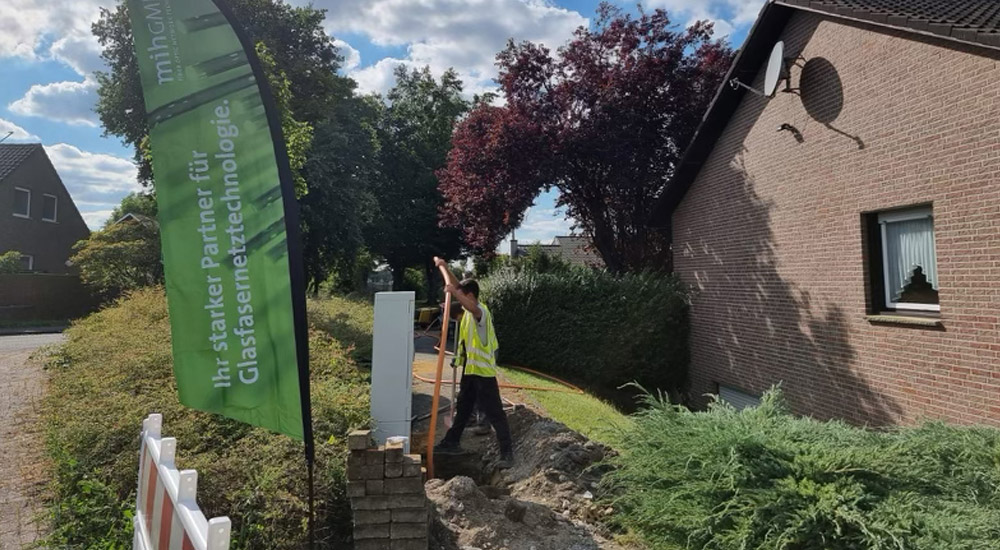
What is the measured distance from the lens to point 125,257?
19906 mm

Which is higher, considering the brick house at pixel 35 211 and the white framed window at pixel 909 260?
the brick house at pixel 35 211

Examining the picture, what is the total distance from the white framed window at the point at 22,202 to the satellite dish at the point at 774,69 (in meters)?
30.8

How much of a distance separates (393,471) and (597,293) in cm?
940

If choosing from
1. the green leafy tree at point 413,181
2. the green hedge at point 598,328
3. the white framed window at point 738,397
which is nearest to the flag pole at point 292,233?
the white framed window at point 738,397

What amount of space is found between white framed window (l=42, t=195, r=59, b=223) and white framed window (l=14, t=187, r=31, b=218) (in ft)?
3.60

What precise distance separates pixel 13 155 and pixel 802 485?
114ft

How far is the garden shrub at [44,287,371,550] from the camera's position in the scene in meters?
3.85

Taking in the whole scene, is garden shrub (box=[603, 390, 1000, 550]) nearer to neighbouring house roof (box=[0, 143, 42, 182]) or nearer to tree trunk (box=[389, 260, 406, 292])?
neighbouring house roof (box=[0, 143, 42, 182])

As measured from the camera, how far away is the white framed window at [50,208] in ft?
95.6

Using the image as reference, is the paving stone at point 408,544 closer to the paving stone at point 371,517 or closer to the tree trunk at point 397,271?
the paving stone at point 371,517

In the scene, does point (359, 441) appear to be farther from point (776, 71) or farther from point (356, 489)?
point (776, 71)

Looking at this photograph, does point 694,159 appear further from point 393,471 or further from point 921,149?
point 393,471

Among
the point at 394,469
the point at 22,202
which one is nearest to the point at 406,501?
the point at 394,469

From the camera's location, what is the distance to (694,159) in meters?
12.6
